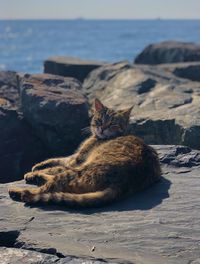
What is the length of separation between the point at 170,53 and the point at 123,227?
1475cm

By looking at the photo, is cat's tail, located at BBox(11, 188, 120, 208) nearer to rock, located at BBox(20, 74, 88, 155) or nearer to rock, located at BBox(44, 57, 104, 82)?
rock, located at BBox(20, 74, 88, 155)

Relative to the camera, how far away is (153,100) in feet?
32.7

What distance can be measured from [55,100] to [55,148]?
744 mm

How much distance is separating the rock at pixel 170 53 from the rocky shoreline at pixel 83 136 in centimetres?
12

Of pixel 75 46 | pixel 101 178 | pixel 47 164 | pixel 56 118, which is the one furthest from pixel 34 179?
pixel 75 46

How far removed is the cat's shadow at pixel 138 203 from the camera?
16.7 ft

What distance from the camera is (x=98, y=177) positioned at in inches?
207

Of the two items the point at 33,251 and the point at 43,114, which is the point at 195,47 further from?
the point at 33,251

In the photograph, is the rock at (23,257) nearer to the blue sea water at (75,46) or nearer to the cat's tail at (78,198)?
the cat's tail at (78,198)

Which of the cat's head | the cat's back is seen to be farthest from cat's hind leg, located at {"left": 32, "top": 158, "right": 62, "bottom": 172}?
the cat's back

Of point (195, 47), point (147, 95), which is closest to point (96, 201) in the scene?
point (147, 95)

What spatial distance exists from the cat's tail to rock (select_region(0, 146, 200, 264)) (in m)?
0.06

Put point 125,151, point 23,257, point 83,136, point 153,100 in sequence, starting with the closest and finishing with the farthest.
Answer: point 23,257 → point 125,151 → point 83,136 → point 153,100

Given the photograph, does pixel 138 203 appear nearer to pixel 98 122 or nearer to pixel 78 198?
pixel 78 198
